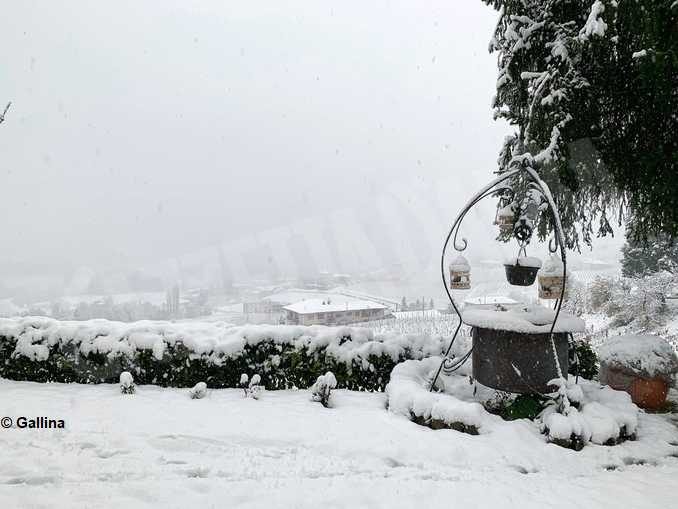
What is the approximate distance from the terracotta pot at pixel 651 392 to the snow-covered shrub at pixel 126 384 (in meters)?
7.31

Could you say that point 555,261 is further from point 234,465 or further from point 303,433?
point 234,465

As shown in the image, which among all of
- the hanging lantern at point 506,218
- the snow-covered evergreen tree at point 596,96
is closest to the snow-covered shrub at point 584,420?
the hanging lantern at point 506,218

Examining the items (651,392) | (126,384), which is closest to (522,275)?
(651,392)

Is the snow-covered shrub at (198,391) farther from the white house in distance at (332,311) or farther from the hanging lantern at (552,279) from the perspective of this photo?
the white house in distance at (332,311)

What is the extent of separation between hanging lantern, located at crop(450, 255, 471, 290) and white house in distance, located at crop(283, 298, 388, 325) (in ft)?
37.5

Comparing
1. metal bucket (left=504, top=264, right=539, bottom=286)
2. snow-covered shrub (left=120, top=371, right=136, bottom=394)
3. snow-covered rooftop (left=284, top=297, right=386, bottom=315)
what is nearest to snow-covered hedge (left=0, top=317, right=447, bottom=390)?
snow-covered shrub (left=120, top=371, right=136, bottom=394)

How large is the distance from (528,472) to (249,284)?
18151 mm

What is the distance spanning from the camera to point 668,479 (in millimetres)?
3787

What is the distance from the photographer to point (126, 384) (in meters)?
5.88

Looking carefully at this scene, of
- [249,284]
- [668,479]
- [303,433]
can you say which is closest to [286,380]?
[303,433]

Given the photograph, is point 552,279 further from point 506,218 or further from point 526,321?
point 506,218

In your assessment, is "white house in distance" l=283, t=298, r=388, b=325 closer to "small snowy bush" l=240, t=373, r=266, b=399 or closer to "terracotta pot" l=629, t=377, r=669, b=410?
"small snowy bush" l=240, t=373, r=266, b=399

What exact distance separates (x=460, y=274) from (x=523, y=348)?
1171 mm

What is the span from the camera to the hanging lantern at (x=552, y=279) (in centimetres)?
477
